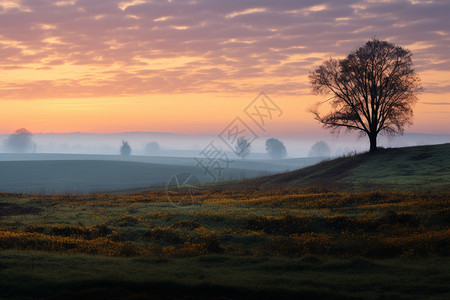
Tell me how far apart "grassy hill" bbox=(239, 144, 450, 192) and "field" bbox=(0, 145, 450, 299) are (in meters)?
8.88

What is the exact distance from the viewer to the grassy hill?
41438 millimetres

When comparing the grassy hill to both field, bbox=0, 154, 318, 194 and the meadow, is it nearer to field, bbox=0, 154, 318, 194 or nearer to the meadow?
the meadow

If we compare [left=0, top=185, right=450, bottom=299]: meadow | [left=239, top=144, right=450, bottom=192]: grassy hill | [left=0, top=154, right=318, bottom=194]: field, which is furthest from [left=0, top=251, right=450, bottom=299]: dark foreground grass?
[left=0, top=154, right=318, bottom=194]: field

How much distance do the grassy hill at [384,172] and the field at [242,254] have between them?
8.88 meters

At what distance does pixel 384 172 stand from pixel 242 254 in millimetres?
38351

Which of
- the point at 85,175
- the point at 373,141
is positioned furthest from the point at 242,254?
the point at 85,175

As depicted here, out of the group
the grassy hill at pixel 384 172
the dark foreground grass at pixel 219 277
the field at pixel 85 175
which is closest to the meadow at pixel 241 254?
the dark foreground grass at pixel 219 277

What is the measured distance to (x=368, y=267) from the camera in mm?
15328

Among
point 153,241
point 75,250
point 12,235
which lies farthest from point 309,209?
point 12,235

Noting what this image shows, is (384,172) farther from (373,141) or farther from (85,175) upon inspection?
(85,175)

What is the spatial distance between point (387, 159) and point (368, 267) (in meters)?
48.4

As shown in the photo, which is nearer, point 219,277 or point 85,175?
point 219,277

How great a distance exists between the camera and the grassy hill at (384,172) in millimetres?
41438

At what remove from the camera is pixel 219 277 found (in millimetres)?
14070
